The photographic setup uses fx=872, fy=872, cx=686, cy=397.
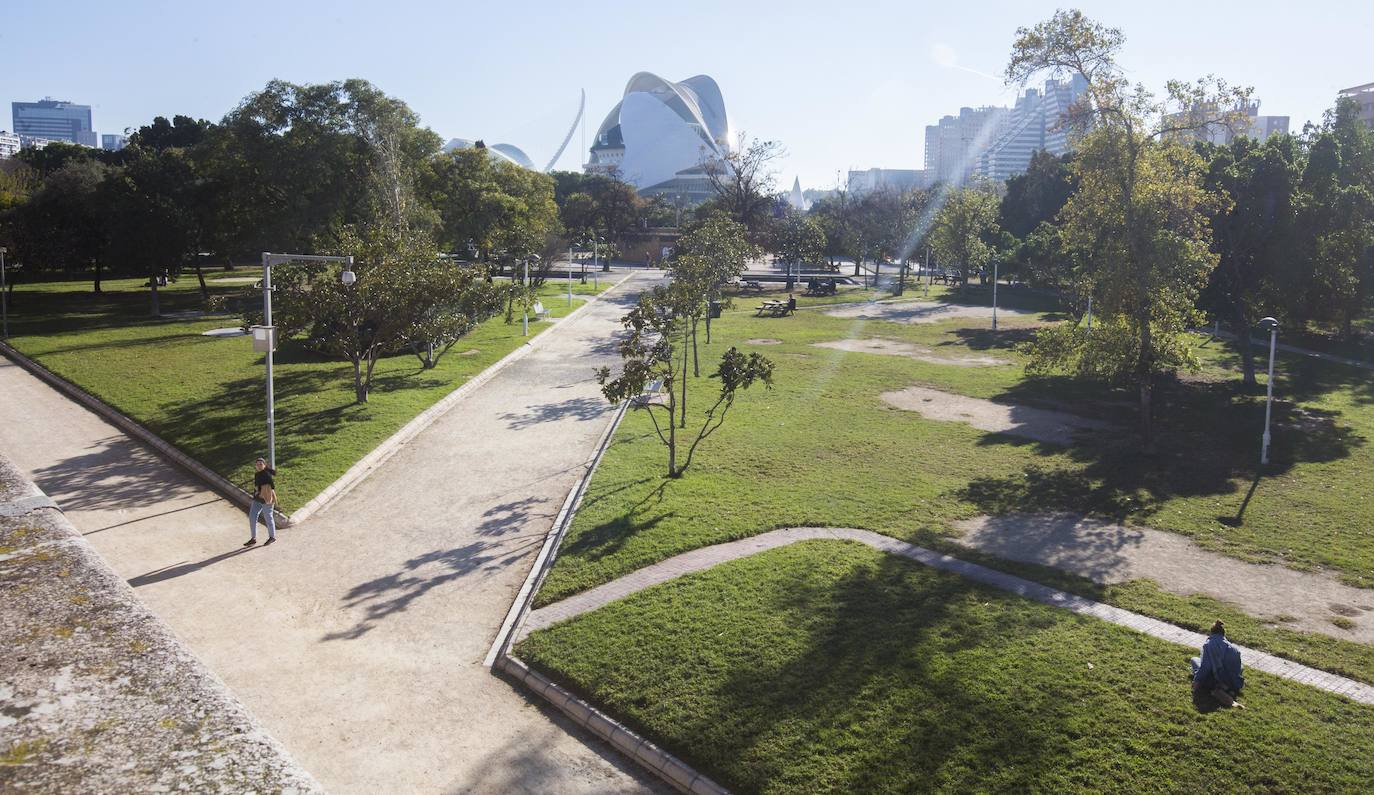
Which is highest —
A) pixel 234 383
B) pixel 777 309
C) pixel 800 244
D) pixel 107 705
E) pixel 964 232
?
pixel 964 232

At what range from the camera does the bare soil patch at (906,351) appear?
3081 centimetres

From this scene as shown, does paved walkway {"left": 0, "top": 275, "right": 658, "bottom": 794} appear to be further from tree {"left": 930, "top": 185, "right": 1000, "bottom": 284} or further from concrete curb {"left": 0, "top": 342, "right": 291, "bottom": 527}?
tree {"left": 930, "top": 185, "right": 1000, "bottom": 284}

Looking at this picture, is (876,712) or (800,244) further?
(800,244)

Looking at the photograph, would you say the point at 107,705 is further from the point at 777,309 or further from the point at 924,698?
the point at 777,309

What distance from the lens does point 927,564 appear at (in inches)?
495

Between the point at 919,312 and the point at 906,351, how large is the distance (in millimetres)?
14803

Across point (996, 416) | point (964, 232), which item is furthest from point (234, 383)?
point (964, 232)

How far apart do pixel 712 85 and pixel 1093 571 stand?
133 m

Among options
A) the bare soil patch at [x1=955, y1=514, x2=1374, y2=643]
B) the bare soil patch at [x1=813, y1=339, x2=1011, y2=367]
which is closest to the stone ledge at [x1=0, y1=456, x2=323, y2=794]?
the bare soil patch at [x1=955, y1=514, x2=1374, y2=643]

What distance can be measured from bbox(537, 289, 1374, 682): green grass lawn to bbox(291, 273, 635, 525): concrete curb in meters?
4.67

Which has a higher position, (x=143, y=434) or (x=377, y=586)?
(x=143, y=434)

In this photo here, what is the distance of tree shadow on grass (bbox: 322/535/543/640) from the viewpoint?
1140 centimetres

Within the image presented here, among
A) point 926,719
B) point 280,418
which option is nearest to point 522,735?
point 926,719

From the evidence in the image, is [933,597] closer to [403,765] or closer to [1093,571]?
[1093,571]
